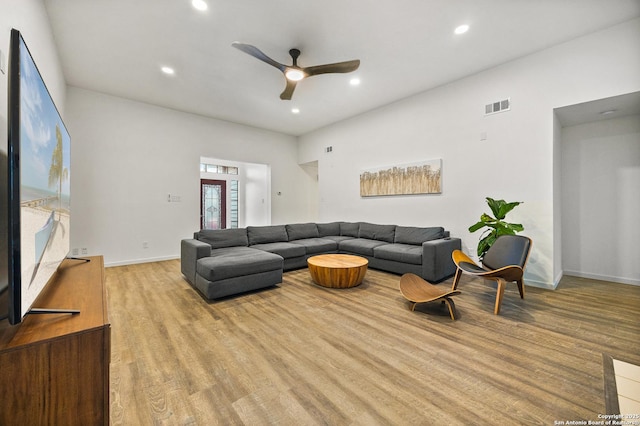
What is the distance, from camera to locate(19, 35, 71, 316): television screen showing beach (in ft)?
3.30

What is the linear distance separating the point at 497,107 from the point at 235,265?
179 inches

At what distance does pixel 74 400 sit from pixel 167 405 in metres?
0.61

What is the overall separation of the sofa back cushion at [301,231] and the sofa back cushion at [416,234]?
1768 mm

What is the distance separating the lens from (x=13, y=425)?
906mm

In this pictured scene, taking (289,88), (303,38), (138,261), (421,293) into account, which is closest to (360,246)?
(421,293)

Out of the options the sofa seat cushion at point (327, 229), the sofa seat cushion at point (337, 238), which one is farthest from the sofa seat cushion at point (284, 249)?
the sofa seat cushion at point (327, 229)

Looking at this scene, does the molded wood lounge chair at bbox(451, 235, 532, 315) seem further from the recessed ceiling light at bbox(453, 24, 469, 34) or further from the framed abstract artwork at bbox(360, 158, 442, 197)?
the recessed ceiling light at bbox(453, 24, 469, 34)

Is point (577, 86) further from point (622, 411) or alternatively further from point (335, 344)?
point (335, 344)

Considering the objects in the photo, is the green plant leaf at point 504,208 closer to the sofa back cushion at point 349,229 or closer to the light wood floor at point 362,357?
the light wood floor at point 362,357

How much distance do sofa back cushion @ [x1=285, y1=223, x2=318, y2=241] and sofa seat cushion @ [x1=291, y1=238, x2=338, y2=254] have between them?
11 cm

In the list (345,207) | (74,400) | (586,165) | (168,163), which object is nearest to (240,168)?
(168,163)

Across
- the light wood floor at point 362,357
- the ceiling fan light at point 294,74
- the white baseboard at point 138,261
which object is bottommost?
the light wood floor at point 362,357

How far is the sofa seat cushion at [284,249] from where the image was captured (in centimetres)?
429

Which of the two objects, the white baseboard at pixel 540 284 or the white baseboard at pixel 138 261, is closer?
the white baseboard at pixel 540 284
